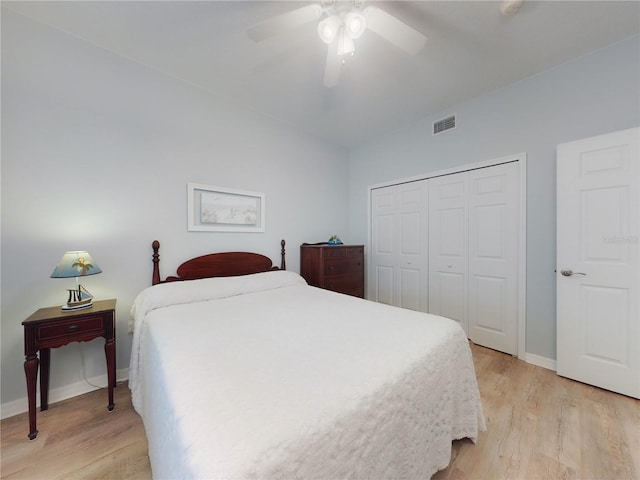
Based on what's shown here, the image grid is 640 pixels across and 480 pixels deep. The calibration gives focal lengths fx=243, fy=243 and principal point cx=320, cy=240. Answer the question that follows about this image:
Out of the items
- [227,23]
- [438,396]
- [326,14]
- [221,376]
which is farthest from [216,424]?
[227,23]

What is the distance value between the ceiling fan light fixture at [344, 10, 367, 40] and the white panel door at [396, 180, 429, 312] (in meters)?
2.06

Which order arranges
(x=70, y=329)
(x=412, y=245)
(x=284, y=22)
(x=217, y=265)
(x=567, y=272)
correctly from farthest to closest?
(x=412, y=245) → (x=217, y=265) → (x=567, y=272) → (x=70, y=329) → (x=284, y=22)

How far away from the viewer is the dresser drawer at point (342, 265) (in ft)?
10.0

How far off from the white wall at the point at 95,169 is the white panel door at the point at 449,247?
7.37 ft

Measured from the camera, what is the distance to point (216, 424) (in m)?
0.68

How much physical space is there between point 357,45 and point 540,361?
3.20m

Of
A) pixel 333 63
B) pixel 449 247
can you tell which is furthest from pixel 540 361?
pixel 333 63

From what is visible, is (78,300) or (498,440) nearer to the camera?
(498,440)

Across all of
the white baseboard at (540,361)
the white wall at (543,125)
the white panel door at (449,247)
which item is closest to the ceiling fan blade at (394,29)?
the white wall at (543,125)

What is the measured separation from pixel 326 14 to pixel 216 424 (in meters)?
2.14

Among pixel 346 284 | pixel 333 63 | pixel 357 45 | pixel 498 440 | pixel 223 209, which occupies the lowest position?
pixel 498 440

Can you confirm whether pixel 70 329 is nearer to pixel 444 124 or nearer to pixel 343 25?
pixel 343 25

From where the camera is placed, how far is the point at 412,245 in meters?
3.25

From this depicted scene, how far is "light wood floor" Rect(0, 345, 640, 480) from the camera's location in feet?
4.10
